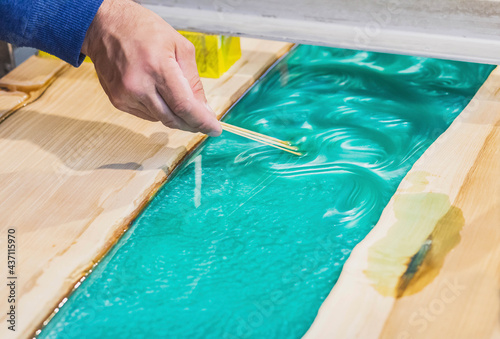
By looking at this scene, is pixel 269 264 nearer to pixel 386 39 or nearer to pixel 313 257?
pixel 313 257

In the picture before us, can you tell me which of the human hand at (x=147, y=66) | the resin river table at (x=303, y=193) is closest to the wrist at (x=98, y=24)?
the human hand at (x=147, y=66)

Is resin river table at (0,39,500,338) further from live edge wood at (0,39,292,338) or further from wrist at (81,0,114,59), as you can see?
wrist at (81,0,114,59)

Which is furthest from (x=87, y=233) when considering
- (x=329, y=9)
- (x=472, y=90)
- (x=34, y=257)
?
(x=472, y=90)

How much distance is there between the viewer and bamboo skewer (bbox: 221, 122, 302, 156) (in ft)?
5.02

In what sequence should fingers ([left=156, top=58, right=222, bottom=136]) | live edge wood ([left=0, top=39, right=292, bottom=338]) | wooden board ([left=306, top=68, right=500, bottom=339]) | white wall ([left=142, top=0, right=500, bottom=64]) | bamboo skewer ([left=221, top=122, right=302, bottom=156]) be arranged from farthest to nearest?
white wall ([left=142, top=0, right=500, bottom=64]) → bamboo skewer ([left=221, top=122, right=302, bottom=156]) → fingers ([left=156, top=58, right=222, bottom=136]) → live edge wood ([left=0, top=39, right=292, bottom=338]) → wooden board ([left=306, top=68, right=500, bottom=339])

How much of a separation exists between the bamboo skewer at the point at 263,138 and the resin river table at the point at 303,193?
0.19ft

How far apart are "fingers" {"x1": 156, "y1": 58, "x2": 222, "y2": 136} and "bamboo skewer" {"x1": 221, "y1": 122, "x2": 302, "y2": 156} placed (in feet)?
0.59

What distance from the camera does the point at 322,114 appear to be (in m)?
1.68

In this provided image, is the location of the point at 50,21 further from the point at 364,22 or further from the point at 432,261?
the point at 432,261

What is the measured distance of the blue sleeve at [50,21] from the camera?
4.40 ft

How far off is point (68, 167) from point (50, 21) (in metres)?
0.37

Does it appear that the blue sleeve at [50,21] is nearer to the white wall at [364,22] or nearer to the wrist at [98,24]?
the wrist at [98,24]

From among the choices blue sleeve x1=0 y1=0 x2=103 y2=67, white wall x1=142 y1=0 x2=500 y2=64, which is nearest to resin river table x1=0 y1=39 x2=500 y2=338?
white wall x1=142 y1=0 x2=500 y2=64

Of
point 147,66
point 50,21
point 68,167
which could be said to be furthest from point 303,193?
point 50,21
